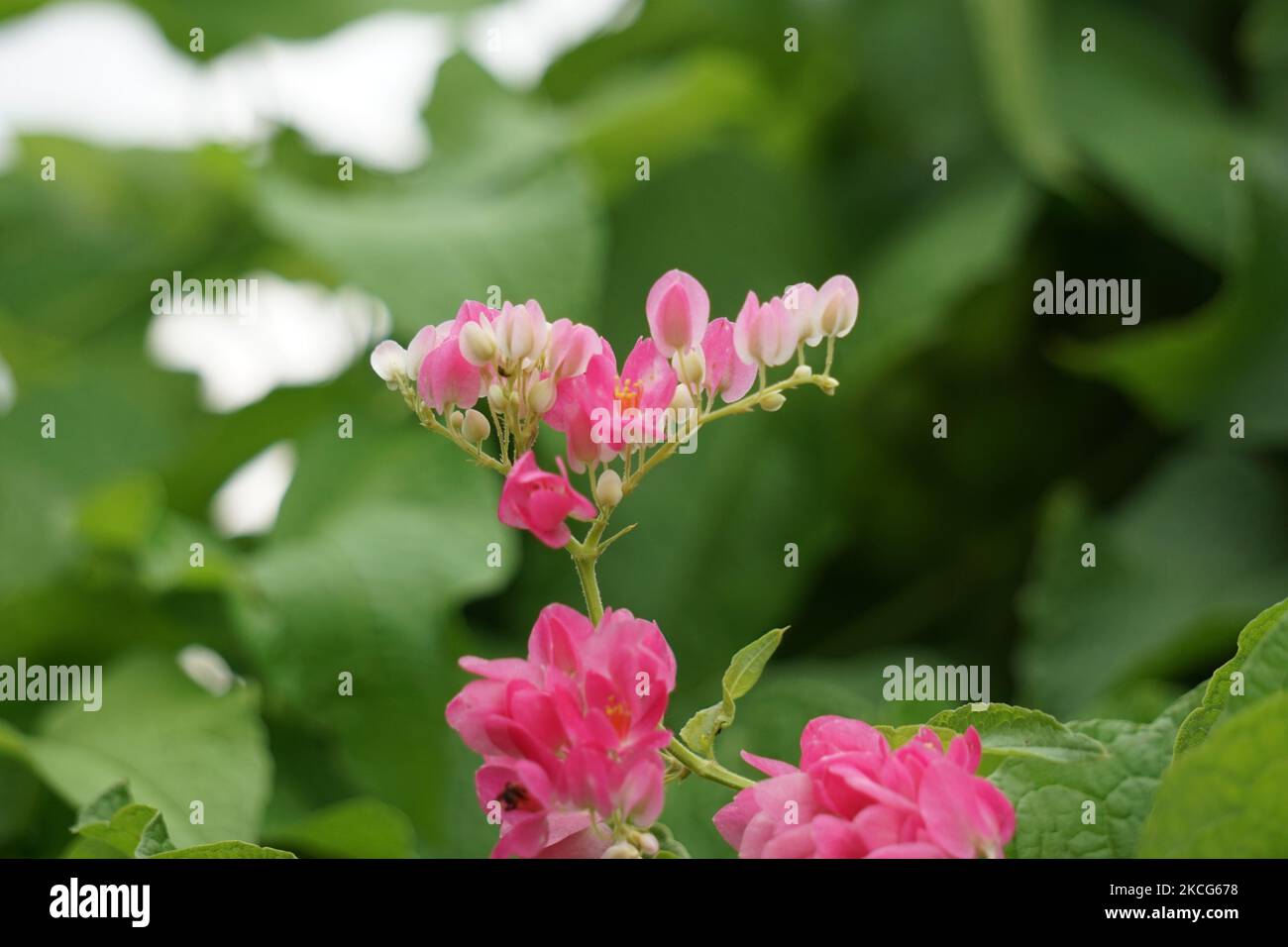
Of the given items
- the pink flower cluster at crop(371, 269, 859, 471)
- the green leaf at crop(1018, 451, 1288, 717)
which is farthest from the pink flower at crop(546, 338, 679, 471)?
the green leaf at crop(1018, 451, 1288, 717)

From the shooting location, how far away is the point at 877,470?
2.10 feet

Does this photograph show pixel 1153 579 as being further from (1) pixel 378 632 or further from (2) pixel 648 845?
(2) pixel 648 845

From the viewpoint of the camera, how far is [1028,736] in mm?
155

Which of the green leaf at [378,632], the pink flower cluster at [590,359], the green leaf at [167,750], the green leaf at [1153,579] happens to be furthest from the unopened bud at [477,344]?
the green leaf at [1153,579]

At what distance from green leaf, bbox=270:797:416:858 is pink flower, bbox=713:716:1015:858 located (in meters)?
0.19

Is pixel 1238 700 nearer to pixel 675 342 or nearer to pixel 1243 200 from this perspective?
pixel 675 342

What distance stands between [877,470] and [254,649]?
13.1 inches

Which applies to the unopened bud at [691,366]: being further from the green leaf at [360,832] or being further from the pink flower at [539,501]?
the green leaf at [360,832]

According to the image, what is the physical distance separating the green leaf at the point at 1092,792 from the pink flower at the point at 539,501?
0.07 meters

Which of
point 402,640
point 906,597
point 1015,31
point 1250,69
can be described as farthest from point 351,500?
point 1250,69

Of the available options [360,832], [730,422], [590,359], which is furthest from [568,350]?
[730,422]

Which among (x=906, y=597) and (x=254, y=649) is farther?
(x=906, y=597)

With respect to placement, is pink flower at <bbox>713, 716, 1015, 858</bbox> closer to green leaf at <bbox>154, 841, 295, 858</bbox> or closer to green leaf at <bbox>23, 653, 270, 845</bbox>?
green leaf at <bbox>154, 841, 295, 858</bbox>

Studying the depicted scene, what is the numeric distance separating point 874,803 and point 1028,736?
0.07ft
